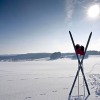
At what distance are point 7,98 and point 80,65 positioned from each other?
3.59m

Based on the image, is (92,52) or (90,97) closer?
(90,97)

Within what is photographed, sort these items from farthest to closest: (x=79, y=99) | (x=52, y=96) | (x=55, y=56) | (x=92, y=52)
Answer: (x=92, y=52), (x=55, y=56), (x=52, y=96), (x=79, y=99)

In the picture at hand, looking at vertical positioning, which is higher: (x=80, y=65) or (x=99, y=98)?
(x=80, y=65)

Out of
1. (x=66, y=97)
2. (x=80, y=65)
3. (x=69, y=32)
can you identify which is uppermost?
(x=69, y=32)

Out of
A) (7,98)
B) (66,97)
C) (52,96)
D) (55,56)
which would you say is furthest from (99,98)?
(55,56)

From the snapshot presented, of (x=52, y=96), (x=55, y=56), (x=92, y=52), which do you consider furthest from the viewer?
(x=92, y=52)

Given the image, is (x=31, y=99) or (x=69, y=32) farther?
(x=69, y=32)

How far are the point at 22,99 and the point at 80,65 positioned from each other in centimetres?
302

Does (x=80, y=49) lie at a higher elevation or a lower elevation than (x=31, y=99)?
higher

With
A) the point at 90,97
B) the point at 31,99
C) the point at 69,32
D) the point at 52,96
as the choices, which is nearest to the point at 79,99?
the point at 90,97

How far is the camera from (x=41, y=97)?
7.97 meters

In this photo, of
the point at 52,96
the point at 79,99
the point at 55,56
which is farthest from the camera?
the point at 55,56

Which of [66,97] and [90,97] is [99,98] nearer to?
[90,97]

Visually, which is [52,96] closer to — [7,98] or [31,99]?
[31,99]
